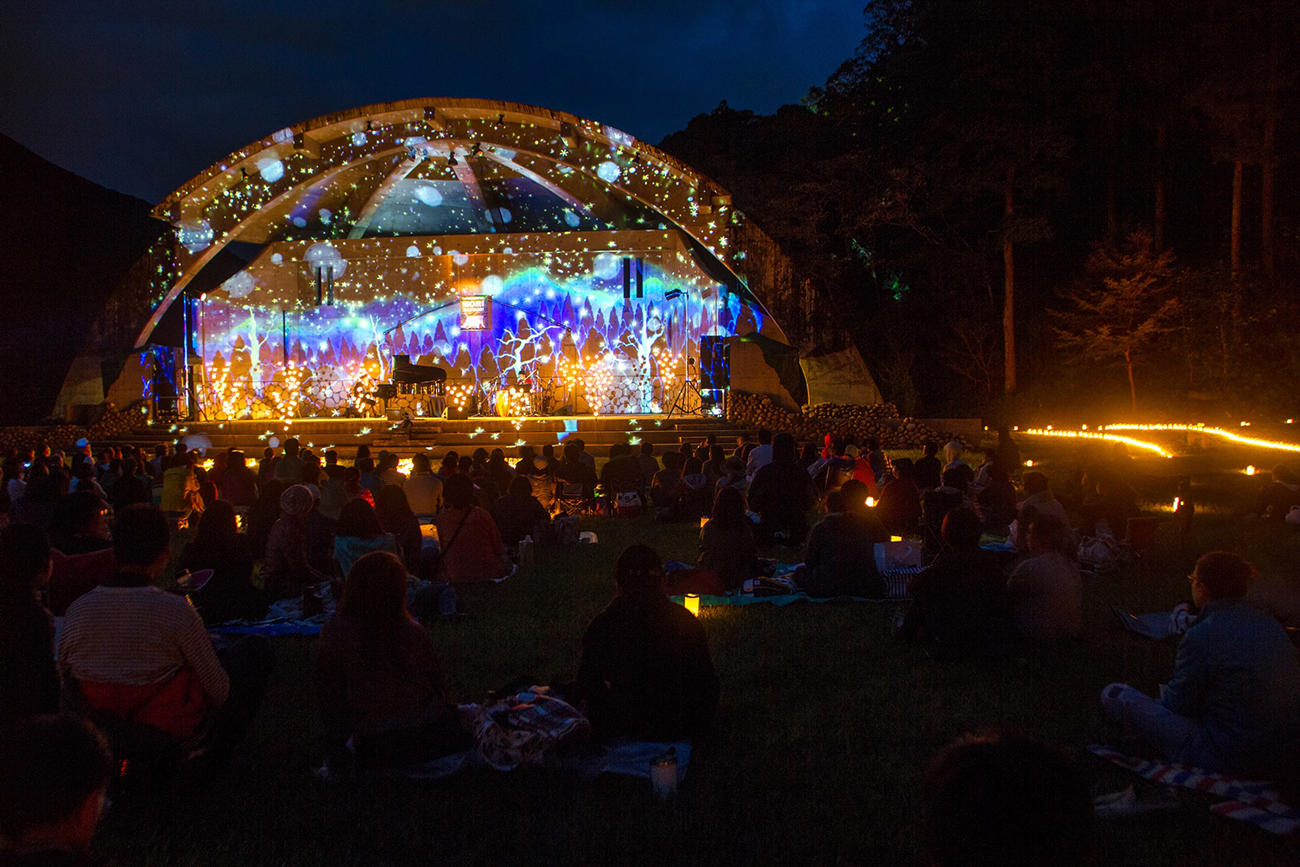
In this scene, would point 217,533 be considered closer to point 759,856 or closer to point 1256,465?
point 759,856

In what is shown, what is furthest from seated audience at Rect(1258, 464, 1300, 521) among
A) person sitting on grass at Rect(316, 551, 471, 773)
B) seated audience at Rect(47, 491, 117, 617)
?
seated audience at Rect(47, 491, 117, 617)

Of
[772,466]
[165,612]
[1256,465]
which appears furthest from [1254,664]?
[1256,465]

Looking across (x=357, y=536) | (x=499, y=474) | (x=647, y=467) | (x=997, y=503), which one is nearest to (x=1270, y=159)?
(x=997, y=503)

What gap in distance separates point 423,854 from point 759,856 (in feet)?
3.91

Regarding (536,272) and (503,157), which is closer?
(503,157)

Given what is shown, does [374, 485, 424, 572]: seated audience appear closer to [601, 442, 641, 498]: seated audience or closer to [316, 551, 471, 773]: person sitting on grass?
[316, 551, 471, 773]: person sitting on grass

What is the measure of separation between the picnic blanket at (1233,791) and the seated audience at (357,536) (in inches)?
173

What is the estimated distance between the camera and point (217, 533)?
18.7 feet

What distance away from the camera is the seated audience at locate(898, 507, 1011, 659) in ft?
16.9

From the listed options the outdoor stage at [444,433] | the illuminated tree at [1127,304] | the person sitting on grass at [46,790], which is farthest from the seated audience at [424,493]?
the illuminated tree at [1127,304]

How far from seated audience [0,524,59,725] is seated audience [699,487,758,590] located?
4404 millimetres

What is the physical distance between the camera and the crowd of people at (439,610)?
3357 mm

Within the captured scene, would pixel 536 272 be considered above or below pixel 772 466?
above

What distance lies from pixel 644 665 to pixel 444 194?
66.0 feet
